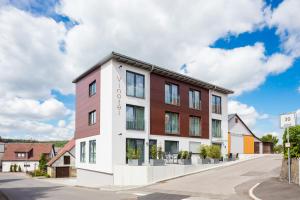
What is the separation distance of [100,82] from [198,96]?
35.6 feet

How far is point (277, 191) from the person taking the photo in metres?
14.0

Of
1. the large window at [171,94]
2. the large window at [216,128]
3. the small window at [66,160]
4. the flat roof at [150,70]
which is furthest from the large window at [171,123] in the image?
the small window at [66,160]

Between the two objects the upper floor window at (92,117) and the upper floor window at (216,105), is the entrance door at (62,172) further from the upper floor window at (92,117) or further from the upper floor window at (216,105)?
the upper floor window at (216,105)

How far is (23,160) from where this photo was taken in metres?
77.1

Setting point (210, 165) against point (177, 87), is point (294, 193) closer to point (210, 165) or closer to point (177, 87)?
point (210, 165)

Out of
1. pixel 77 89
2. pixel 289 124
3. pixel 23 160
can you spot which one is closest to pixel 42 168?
pixel 23 160

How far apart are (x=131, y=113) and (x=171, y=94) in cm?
533

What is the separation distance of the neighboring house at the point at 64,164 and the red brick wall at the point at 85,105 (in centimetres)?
2014

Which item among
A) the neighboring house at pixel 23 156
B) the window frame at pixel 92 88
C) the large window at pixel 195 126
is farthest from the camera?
the neighboring house at pixel 23 156

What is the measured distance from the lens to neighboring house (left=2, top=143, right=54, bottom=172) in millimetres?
75562

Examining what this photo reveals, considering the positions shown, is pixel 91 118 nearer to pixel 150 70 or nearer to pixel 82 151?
pixel 82 151

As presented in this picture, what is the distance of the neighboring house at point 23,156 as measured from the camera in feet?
248

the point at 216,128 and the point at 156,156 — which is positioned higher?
the point at 216,128

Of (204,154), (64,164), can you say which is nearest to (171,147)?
(204,154)
